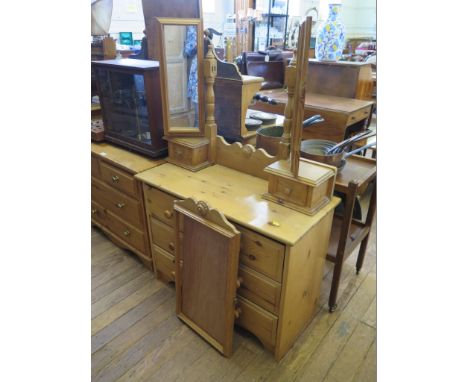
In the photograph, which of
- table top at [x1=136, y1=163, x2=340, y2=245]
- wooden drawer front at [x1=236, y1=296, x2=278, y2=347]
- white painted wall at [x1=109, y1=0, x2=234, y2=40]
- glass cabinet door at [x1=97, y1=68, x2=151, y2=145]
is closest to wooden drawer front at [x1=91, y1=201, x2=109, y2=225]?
glass cabinet door at [x1=97, y1=68, x2=151, y2=145]

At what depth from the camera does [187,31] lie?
133cm

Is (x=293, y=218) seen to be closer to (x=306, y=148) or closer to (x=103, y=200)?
(x=306, y=148)

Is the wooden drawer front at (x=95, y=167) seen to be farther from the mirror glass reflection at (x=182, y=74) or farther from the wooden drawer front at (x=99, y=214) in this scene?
the mirror glass reflection at (x=182, y=74)

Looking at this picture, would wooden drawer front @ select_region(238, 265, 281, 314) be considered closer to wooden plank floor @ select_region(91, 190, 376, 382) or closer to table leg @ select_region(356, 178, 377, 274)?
wooden plank floor @ select_region(91, 190, 376, 382)

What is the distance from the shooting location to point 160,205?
4.76ft

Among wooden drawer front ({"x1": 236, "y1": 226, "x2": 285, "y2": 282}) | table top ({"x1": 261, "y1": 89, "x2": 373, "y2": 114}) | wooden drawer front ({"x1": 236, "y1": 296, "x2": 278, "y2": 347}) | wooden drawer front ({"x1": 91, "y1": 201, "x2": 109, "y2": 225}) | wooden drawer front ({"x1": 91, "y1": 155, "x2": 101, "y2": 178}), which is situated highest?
table top ({"x1": 261, "y1": 89, "x2": 373, "y2": 114})

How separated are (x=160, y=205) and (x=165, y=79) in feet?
Answer: 1.79

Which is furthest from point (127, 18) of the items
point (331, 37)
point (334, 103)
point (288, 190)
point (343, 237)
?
point (343, 237)

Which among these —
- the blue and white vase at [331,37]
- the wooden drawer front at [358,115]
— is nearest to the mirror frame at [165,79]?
the wooden drawer front at [358,115]

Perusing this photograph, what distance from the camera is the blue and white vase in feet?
6.79

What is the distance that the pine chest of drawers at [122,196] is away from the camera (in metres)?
1.60

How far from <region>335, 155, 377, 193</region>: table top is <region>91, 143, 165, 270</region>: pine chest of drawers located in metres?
0.86

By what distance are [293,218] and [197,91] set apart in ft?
2.30

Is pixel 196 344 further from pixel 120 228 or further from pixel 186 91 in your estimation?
pixel 186 91
